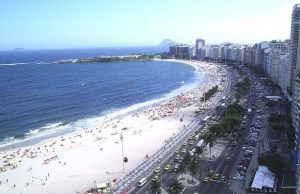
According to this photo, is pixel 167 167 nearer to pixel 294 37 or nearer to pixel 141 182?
pixel 141 182

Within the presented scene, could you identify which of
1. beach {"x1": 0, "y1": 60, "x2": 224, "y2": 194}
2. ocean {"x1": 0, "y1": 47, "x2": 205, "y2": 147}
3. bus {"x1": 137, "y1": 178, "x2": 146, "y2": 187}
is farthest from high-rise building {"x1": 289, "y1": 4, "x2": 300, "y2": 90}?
bus {"x1": 137, "y1": 178, "x2": 146, "y2": 187}

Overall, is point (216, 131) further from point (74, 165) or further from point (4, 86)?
point (4, 86)

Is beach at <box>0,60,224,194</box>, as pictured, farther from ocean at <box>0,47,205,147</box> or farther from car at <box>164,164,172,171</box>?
ocean at <box>0,47,205,147</box>

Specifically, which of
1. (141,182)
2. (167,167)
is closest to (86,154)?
(167,167)

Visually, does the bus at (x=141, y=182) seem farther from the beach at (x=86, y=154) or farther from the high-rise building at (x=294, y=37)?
the high-rise building at (x=294, y=37)

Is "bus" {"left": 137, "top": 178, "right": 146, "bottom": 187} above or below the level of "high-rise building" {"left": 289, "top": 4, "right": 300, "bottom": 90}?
below

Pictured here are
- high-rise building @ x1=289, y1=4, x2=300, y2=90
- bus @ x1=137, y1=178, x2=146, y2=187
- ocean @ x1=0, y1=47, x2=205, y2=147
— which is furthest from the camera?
high-rise building @ x1=289, y1=4, x2=300, y2=90

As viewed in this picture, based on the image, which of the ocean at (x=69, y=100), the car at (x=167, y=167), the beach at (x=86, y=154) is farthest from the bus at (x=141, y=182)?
the ocean at (x=69, y=100)

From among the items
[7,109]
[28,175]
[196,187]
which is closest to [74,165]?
[28,175]
